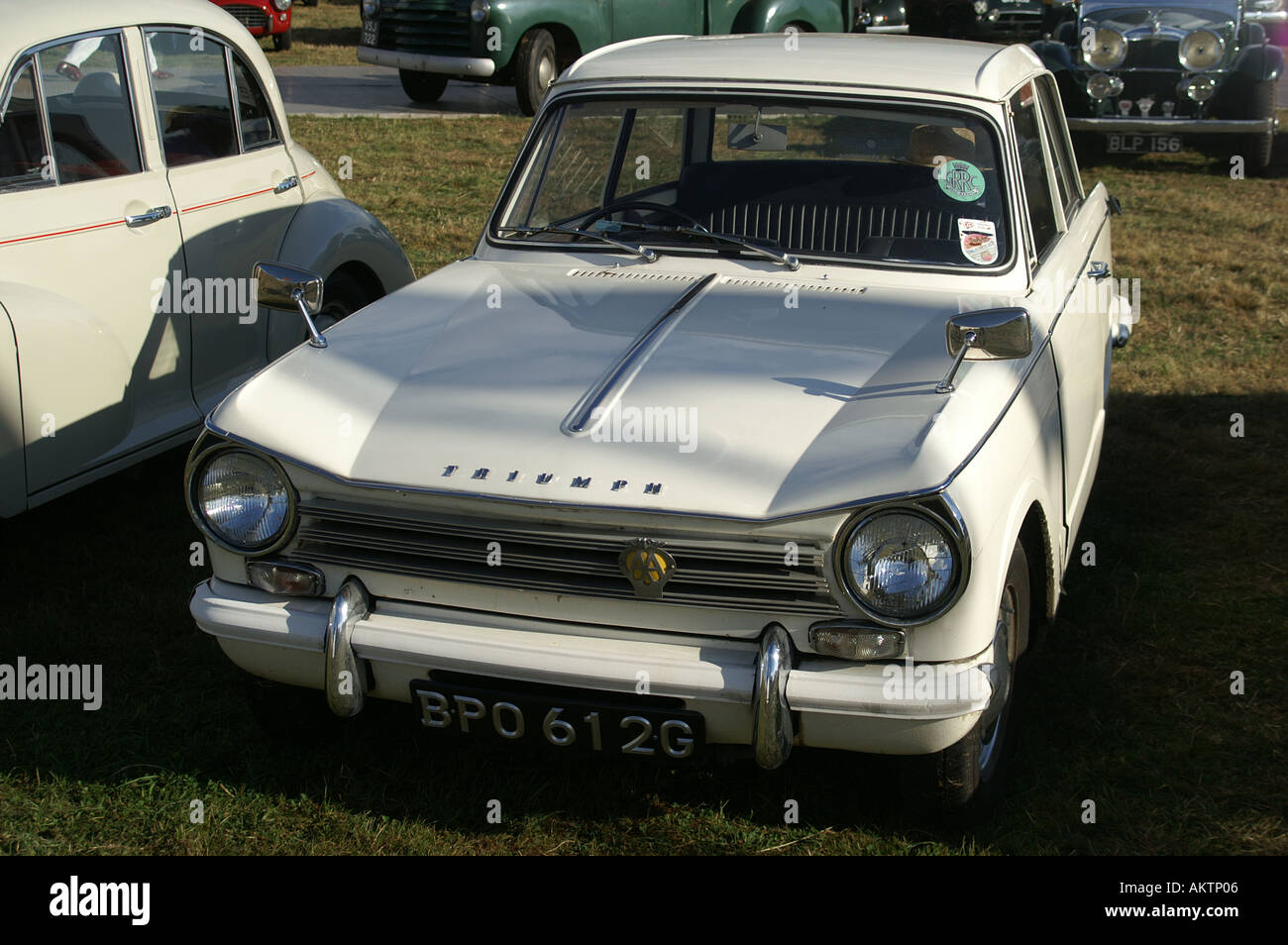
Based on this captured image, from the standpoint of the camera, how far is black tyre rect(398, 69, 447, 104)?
13938 millimetres

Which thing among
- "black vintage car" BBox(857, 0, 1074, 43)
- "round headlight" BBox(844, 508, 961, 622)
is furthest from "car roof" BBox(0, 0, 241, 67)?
"black vintage car" BBox(857, 0, 1074, 43)

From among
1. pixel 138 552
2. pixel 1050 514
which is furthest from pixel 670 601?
pixel 138 552

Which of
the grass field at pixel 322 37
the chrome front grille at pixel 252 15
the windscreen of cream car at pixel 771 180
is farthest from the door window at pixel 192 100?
the chrome front grille at pixel 252 15

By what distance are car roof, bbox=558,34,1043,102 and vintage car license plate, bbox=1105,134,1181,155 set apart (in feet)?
24.9

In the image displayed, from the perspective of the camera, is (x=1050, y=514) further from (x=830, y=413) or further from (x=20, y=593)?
(x=20, y=593)

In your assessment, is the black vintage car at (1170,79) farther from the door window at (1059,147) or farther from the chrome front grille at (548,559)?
the chrome front grille at (548,559)

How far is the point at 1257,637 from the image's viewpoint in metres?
4.05

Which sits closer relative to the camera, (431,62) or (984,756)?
(984,756)

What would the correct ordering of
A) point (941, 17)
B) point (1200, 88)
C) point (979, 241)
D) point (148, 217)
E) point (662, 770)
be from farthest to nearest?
1. point (941, 17)
2. point (1200, 88)
3. point (148, 217)
4. point (979, 241)
5. point (662, 770)

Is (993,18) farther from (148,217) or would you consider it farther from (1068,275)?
(148,217)

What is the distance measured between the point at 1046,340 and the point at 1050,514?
0.49 metres

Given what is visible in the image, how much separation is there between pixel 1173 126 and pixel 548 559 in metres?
10.1

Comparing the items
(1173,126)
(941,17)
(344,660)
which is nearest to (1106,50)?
(1173,126)

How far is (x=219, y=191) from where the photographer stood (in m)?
4.82
